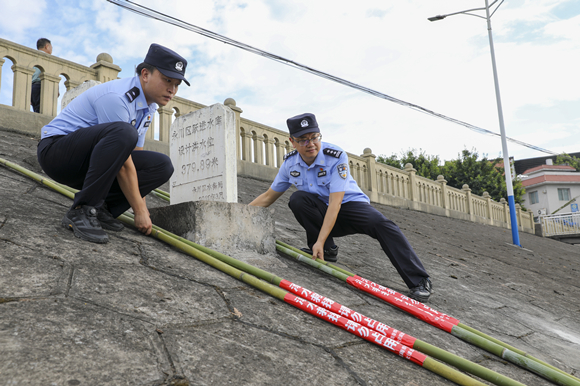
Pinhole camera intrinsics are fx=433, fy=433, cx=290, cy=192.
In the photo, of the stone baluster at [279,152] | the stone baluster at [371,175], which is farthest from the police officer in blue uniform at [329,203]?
the stone baluster at [371,175]

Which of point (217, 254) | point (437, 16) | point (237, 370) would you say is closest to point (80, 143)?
point (217, 254)

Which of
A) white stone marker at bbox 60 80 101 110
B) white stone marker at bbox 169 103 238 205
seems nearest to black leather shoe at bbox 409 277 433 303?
white stone marker at bbox 169 103 238 205

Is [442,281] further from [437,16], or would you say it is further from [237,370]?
[437,16]

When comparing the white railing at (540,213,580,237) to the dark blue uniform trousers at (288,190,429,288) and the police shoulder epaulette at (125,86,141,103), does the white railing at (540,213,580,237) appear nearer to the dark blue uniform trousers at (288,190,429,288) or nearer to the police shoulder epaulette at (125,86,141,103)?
the dark blue uniform trousers at (288,190,429,288)

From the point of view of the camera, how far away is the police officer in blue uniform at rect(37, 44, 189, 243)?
2143mm

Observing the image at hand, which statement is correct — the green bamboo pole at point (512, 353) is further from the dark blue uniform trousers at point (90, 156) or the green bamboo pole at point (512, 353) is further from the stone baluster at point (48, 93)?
the stone baluster at point (48, 93)

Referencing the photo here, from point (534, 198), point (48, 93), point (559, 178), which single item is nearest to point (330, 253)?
point (48, 93)

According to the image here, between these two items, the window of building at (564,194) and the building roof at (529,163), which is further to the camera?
the building roof at (529,163)

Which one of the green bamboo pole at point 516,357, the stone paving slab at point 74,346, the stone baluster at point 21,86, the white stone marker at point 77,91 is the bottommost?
the green bamboo pole at point 516,357

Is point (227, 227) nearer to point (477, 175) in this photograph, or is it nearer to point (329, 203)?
point (329, 203)

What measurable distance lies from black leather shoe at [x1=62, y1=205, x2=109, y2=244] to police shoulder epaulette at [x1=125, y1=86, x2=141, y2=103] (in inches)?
23.6

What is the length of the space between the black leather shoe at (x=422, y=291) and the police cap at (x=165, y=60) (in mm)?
1824

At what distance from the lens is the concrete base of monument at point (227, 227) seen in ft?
8.39

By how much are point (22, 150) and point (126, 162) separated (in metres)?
2.88
